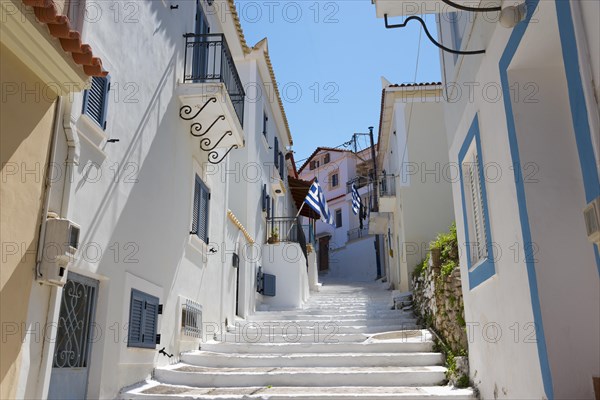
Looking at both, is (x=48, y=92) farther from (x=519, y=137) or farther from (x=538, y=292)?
(x=538, y=292)

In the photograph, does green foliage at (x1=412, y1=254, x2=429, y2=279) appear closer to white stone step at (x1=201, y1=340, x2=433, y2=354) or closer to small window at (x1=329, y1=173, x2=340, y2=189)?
white stone step at (x1=201, y1=340, x2=433, y2=354)

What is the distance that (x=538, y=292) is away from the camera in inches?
168

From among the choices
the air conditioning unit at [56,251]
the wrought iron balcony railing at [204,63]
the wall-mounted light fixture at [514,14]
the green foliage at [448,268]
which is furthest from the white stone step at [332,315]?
the wall-mounted light fixture at [514,14]

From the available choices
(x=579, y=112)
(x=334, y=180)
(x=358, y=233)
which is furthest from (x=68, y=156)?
(x=334, y=180)

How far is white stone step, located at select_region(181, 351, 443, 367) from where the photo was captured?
845 cm

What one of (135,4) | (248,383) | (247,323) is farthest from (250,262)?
(135,4)

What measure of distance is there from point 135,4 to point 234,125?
303 centimetres

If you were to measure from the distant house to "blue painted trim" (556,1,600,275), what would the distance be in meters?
31.7

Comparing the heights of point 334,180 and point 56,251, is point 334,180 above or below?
above

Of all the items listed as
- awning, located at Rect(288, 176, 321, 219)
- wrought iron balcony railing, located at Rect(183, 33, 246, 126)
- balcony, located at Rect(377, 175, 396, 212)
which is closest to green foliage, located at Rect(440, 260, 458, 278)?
wrought iron balcony railing, located at Rect(183, 33, 246, 126)

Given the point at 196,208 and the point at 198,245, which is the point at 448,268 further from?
the point at 196,208

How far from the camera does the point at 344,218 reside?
41719 mm

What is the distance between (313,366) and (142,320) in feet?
9.24

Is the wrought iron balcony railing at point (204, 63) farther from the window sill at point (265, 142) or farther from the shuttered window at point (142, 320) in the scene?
the window sill at point (265, 142)
